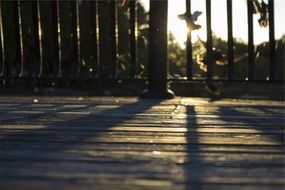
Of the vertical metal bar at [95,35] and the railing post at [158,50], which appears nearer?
the railing post at [158,50]

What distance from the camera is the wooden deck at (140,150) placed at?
184cm

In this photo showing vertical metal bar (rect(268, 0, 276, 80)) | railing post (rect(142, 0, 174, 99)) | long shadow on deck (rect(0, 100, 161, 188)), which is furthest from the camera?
railing post (rect(142, 0, 174, 99))

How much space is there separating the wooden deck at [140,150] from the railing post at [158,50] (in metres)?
1.51

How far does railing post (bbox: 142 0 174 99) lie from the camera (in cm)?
541

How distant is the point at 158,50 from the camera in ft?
17.7

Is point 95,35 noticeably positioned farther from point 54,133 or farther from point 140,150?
point 140,150

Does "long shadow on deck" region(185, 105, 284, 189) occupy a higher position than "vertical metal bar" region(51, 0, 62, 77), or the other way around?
"vertical metal bar" region(51, 0, 62, 77)

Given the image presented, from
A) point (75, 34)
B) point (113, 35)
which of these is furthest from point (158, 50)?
point (75, 34)

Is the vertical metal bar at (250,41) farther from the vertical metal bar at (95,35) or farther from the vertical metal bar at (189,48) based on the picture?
the vertical metal bar at (95,35)

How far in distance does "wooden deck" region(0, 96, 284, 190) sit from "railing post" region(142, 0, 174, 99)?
4.97 feet

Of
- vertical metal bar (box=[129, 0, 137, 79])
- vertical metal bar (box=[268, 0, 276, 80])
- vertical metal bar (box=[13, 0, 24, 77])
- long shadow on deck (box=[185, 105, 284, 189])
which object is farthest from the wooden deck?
vertical metal bar (box=[13, 0, 24, 77])

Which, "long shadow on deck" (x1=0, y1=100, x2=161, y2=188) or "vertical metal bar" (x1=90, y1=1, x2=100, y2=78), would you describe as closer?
"long shadow on deck" (x1=0, y1=100, x2=161, y2=188)

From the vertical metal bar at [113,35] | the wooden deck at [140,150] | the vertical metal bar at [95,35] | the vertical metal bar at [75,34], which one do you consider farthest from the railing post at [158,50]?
the wooden deck at [140,150]

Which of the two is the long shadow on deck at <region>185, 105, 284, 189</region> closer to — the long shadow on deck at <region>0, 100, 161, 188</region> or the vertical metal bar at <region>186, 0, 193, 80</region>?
the long shadow on deck at <region>0, 100, 161, 188</region>
